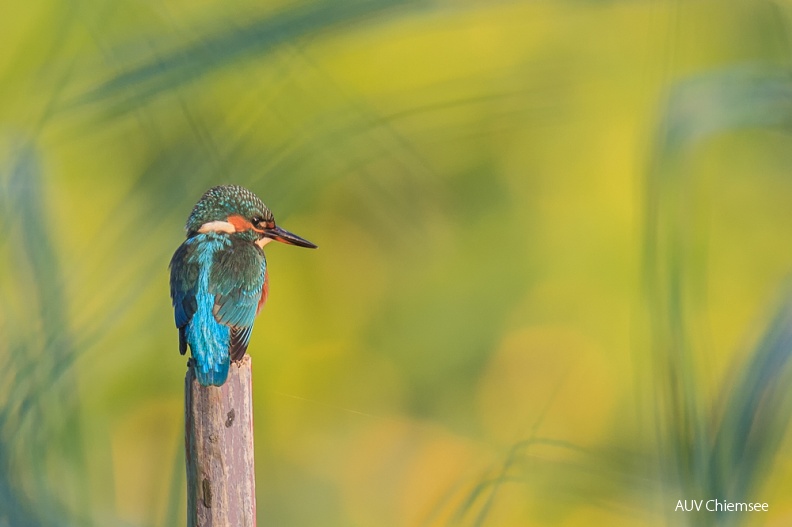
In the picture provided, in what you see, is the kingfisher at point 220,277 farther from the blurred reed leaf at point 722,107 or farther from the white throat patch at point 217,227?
the blurred reed leaf at point 722,107

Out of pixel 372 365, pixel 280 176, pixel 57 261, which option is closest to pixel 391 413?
pixel 372 365

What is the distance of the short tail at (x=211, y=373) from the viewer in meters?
1.80

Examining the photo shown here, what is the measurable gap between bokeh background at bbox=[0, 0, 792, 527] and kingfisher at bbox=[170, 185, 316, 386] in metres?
0.80

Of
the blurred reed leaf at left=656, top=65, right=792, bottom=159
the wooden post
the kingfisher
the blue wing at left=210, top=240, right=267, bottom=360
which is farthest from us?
the blurred reed leaf at left=656, top=65, right=792, bottom=159

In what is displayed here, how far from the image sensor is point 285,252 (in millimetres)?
3863

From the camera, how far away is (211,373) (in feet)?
5.93

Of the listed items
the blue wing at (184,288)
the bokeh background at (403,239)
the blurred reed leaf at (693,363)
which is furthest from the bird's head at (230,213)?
the blurred reed leaf at (693,363)

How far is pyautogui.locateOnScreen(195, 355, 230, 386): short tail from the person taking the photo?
1.80 metres


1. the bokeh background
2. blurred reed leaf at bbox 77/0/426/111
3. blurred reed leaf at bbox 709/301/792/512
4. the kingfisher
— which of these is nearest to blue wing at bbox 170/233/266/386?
the kingfisher

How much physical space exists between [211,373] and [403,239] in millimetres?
2177

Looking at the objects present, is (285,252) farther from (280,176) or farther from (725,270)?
(725,270)

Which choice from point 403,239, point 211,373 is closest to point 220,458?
point 211,373

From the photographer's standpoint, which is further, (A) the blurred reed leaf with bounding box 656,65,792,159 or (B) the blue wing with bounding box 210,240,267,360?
(A) the blurred reed leaf with bounding box 656,65,792,159

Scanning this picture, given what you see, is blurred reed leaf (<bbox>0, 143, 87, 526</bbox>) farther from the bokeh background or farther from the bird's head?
the bird's head
